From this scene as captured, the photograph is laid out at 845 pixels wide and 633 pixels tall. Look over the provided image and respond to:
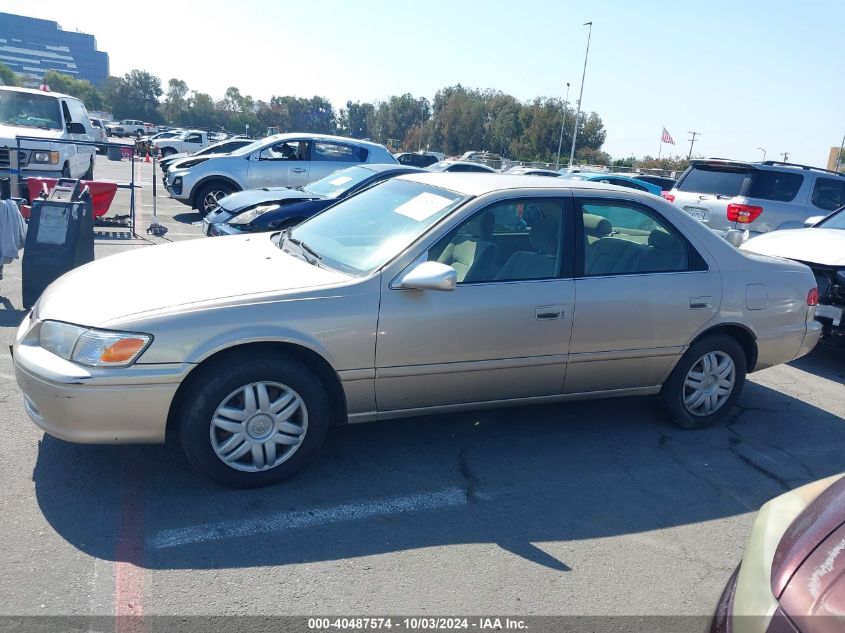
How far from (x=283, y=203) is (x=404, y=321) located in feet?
19.3

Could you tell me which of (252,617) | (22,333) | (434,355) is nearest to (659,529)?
(434,355)

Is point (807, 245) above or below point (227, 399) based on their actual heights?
above

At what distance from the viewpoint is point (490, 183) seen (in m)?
4.50

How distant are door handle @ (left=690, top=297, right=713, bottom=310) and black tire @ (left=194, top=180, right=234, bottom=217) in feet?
33.7

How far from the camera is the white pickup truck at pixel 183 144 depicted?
35.1 meters

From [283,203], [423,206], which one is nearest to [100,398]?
[423,206]

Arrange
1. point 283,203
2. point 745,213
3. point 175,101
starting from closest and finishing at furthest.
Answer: point 283,203 < point 745,213 < point 175,101

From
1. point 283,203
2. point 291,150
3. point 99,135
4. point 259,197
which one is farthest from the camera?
point 99,135

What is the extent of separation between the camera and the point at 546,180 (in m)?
4.69

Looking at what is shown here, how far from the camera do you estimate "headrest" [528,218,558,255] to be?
171 inches

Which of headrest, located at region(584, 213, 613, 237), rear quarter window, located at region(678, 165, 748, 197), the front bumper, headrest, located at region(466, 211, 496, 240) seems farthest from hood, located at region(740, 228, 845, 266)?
the front bumper

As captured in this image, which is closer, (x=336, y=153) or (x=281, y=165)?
(x=281, y=165)

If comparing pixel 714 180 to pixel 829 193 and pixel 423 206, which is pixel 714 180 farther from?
pixel 423 206

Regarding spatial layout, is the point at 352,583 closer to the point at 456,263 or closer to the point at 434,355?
the point at 434,355
